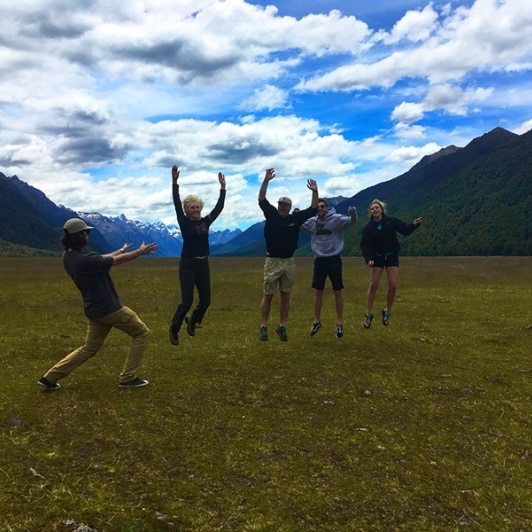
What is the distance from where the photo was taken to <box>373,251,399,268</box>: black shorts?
12.5 meters

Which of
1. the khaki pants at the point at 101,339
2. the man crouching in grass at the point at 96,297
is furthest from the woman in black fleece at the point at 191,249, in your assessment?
the man crouching in grass at the point at 96,297

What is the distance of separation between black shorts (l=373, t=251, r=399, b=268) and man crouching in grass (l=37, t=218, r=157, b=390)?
7.26 m

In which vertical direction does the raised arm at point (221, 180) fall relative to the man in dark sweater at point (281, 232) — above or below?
above

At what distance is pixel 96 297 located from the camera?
7602 millimetres

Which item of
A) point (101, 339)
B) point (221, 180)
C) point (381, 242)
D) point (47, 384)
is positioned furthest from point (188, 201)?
point (381, 242)

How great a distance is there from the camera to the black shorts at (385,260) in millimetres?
12516

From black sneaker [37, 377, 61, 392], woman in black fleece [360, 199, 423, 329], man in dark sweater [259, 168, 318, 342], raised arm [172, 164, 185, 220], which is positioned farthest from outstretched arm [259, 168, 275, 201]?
black sneaker [37, 377, 61, 392]

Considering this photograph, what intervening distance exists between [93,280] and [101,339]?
1.30 metres

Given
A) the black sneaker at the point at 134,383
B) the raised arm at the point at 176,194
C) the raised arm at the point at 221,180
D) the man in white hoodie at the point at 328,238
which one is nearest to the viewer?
the black sneaker at the point at 134,383

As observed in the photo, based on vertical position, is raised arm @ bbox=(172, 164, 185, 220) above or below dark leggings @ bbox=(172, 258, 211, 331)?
above

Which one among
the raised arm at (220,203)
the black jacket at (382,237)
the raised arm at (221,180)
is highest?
the raised arm at (221,180)

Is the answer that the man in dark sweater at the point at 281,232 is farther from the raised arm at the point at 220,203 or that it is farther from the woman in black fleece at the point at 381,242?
the woman in black fleece at the point at 381,242

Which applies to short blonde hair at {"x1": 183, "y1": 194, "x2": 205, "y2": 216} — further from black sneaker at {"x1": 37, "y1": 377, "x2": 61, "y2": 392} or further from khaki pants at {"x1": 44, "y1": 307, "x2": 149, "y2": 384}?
black sneaker at {"x1": 37, "y1": 377, "x2": 61, "y2": 392}

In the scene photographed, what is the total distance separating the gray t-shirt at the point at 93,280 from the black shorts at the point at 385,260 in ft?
25.4
